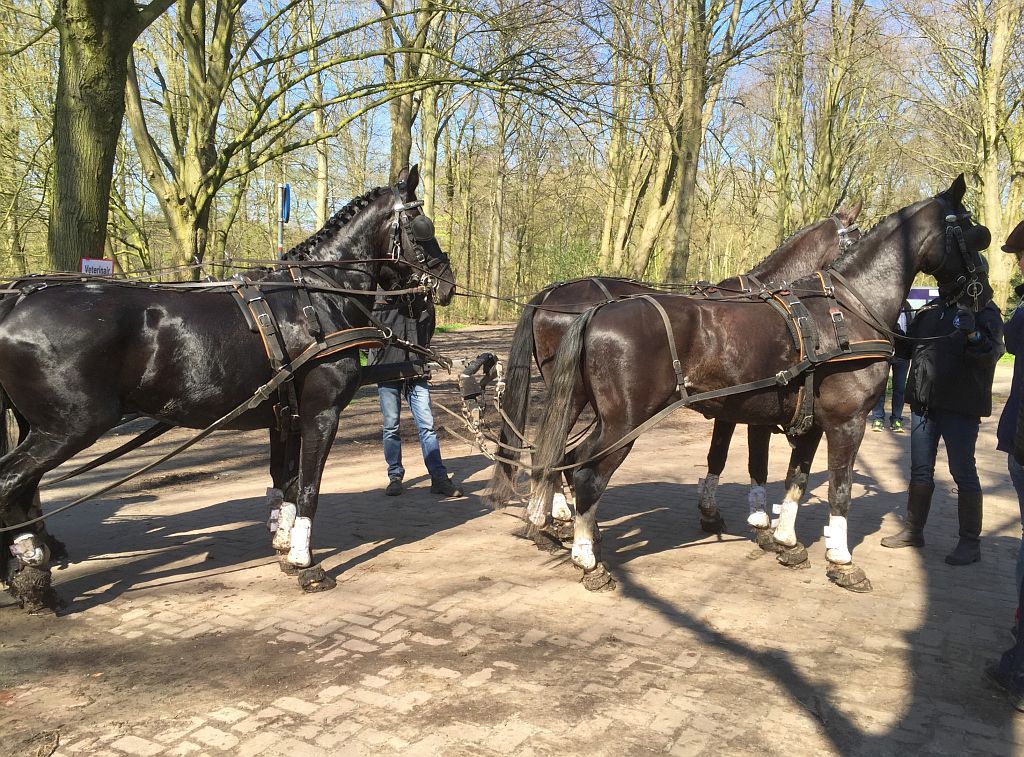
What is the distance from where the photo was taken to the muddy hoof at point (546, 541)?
5707mm

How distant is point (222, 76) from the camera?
12.4m

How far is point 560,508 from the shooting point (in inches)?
243

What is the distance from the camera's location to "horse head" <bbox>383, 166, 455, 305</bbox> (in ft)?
17.3

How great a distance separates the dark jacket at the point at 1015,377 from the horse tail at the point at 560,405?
2.36 metres

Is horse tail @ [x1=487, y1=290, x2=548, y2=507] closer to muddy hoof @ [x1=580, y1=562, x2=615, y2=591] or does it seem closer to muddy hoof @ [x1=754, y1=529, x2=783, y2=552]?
muddy hoof @ [x1=580, y1=562, x2=615, y2=591]

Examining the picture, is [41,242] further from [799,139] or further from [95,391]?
[799,139]

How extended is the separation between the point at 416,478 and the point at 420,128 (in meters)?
19.0

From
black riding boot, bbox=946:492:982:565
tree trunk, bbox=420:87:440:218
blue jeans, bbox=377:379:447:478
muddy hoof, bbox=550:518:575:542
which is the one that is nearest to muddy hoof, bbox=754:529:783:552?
black riding boot, bbox=946:492:982:565

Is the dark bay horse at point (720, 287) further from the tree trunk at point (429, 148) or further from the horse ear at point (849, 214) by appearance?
the tree trunk at point (429, 148)

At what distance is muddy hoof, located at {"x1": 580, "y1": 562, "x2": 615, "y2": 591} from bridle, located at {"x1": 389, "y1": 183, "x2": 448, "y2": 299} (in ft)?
7.33

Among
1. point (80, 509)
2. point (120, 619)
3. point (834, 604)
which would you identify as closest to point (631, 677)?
point (834, 604)

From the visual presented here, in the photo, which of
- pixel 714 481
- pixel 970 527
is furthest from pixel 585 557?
pixel 970 527

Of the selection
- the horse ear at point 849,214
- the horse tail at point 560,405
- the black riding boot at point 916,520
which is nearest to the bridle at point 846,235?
the horse ear at point 849,214

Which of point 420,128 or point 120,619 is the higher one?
point 420,128
